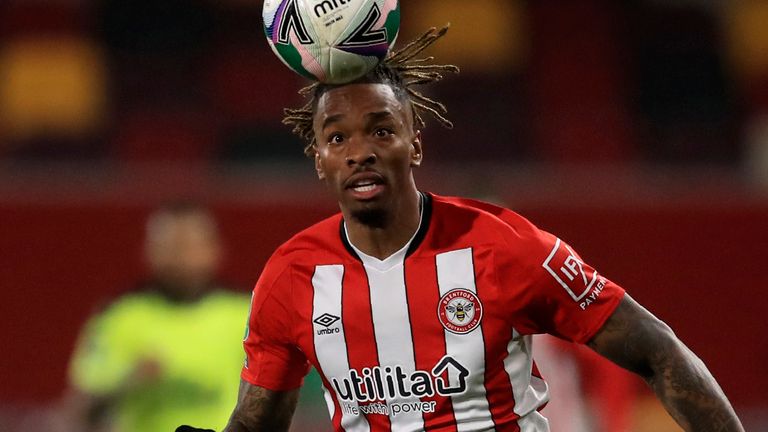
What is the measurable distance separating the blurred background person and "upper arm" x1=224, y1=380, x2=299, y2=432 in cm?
201

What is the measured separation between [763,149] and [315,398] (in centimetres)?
532

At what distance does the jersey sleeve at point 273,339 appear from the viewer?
357 centimetres

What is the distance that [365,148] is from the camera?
10.9 ft

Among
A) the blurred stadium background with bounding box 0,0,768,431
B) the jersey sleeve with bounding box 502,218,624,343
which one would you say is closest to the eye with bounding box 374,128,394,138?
the jersey sleeve with bounding box 502,218,624,343

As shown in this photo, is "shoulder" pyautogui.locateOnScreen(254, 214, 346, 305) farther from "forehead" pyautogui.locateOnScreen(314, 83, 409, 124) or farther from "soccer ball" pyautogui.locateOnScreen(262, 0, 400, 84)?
"soccer ball" pyautogui.locateOnScreen(262, 0, 400, 84)

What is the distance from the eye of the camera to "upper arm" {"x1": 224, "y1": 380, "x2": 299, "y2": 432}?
3.69m

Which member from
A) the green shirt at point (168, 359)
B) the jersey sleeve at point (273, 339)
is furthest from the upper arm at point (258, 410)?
the green shirt at point (168, 359)

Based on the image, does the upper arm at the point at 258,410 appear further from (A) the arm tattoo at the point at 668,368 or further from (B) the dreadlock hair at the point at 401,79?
(A) the arm tattoo at the point at 668,368

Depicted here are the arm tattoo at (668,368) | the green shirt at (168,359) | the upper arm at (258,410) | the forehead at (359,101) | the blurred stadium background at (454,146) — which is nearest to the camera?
the arm tattoo at (668,368)

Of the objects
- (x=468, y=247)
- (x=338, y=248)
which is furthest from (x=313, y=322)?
(x=468, y=247)

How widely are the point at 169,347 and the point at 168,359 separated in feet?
0.26

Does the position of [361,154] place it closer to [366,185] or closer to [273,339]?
[366,185]

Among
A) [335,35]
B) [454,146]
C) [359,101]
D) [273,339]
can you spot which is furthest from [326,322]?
[454,146]

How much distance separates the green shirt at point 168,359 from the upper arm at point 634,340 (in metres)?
2.76
